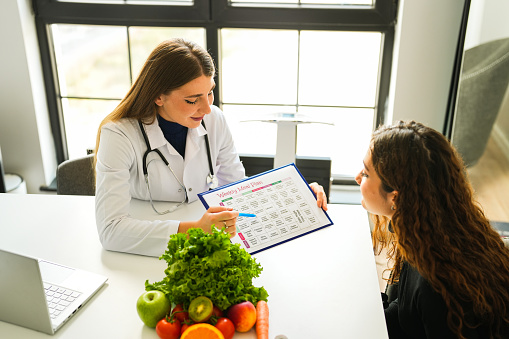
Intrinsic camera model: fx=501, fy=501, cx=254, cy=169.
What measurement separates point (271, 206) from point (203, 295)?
0.61 m

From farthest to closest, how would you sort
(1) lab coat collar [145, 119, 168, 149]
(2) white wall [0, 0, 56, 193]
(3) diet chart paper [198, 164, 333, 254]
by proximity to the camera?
1. (2) white wall [0, 0, 56, 193]
2. (1) lab coat collar [145, 119, 168, 149]
3. (3) diet chart paper [198, 164, 333, 254]

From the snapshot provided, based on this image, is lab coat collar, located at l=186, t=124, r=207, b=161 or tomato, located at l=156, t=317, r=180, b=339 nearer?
tomato, located at l=156, t=317, r=180, b=339

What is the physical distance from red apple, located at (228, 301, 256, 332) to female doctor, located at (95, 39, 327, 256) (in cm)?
36

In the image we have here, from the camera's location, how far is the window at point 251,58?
284cm

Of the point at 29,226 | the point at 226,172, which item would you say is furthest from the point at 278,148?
the point at 29,226

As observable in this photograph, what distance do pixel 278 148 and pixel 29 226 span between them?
111 cm

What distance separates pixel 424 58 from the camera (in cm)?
266

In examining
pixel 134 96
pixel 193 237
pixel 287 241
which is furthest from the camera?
pixel 134 96

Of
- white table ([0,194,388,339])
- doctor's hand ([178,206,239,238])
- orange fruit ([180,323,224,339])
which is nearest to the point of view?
orange fruit ([180,323,224,339])

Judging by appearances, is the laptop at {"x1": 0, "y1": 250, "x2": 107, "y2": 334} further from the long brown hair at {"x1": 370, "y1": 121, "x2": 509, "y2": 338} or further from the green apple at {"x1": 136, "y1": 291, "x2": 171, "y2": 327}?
the long brown hair at {"x1": 370, "y1": 121, "x2": 509, "y2": 338}

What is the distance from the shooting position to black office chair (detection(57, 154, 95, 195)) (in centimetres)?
232

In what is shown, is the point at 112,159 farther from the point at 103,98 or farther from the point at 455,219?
the point at 103,98

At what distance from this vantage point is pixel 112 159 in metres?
1.78

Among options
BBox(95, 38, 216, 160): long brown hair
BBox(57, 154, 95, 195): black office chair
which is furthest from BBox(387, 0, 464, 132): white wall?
BBox(57, 154, 95, 195): black office chair
